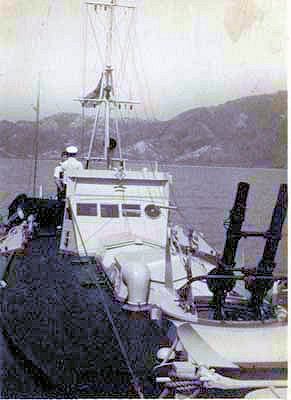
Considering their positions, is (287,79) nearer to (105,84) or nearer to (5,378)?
(5,378)

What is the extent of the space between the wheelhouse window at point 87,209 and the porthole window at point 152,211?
1269 millimetres

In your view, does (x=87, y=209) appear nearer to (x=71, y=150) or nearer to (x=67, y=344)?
(x=71, y=150)

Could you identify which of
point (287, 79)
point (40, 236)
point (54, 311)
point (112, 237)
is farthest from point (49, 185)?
point (287, 79)

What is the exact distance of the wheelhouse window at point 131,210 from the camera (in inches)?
425

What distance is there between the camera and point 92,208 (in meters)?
10.7

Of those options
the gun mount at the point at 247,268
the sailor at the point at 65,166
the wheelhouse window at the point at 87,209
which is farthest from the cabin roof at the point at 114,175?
the gun mount at the point at 247,268

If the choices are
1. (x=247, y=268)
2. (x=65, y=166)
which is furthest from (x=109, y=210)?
(x=247, y=268)

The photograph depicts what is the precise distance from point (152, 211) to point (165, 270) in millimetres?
2904

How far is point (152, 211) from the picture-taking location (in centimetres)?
1081

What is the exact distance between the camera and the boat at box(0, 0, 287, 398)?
4.71 metres

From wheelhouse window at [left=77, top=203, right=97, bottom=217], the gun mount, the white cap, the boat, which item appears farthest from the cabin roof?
the gun mount

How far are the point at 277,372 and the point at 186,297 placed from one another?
68.6 inches

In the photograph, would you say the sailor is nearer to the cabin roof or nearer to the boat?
the boat

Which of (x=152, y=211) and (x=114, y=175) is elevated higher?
(x=114, y=175)
